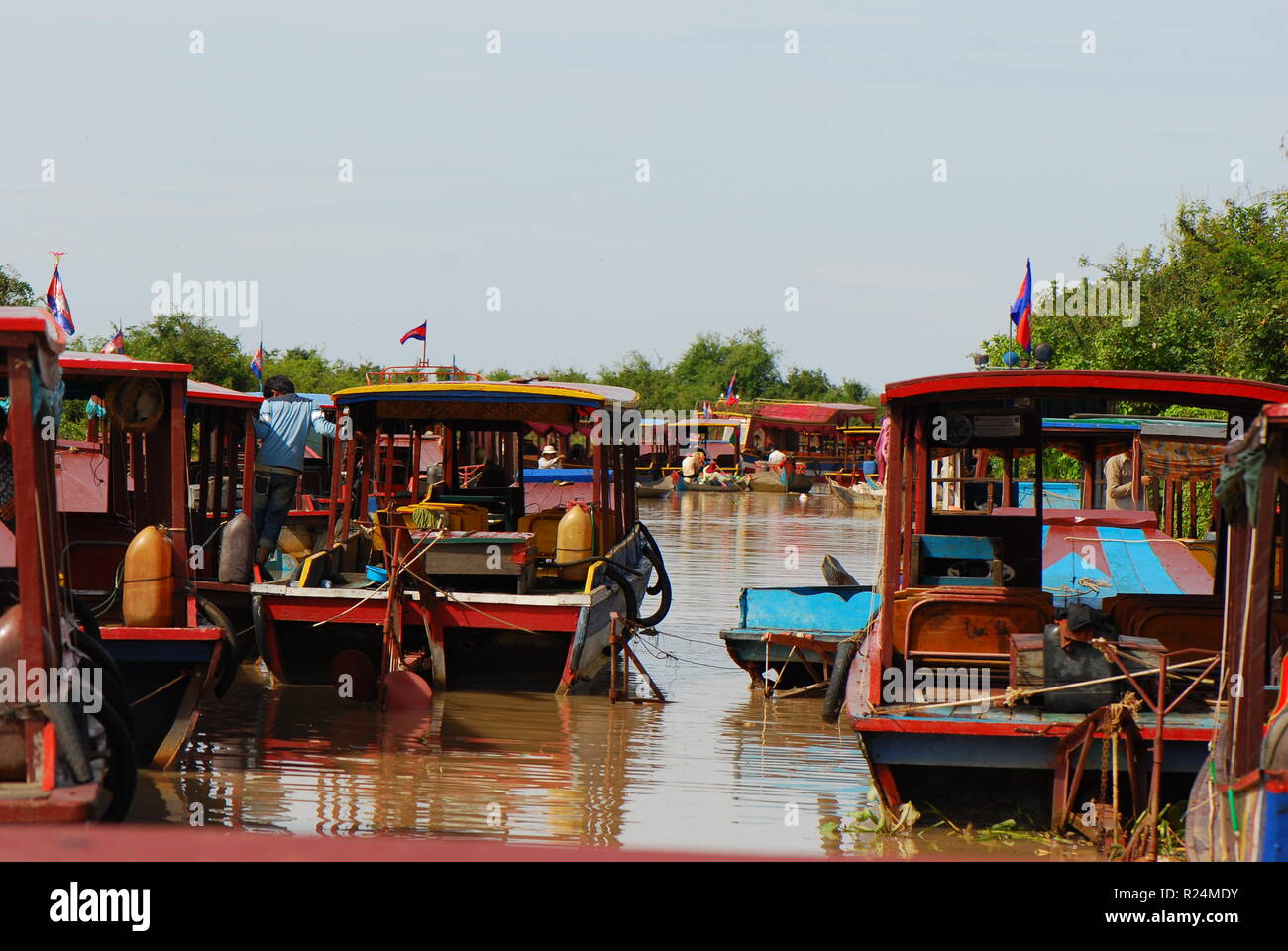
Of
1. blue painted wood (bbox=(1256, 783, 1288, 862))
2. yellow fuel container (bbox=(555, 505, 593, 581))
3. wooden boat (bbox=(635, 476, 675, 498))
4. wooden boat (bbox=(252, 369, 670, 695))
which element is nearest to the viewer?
blue painted wood (bbox=(1256, 783, 1288, 862))

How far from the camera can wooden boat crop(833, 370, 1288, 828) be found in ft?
22.5

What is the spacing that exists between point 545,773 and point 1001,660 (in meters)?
2.72

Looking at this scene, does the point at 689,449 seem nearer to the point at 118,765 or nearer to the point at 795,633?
the point at 795,633

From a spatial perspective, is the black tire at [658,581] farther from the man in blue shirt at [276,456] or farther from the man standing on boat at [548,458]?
the man standing on boat at [548,458]

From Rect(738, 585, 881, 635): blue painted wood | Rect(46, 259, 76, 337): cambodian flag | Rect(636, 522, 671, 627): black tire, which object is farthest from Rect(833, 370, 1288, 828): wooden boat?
Rect(46, 259, 76, 337): cambodian flag

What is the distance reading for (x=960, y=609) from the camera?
308 inches

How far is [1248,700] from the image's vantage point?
17.5ft

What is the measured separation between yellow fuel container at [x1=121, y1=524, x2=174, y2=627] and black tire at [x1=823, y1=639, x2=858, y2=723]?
455cm

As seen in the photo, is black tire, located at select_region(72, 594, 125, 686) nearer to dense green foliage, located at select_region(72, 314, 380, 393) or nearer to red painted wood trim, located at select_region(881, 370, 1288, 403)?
red painted wood trim, located at select_region(881, 370, 1288, 403)

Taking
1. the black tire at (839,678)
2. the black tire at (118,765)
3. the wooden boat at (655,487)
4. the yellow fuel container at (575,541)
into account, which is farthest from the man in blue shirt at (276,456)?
the wooden boat at (655,487)

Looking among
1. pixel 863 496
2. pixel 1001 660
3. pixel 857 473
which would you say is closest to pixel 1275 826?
pixel 1001 660
